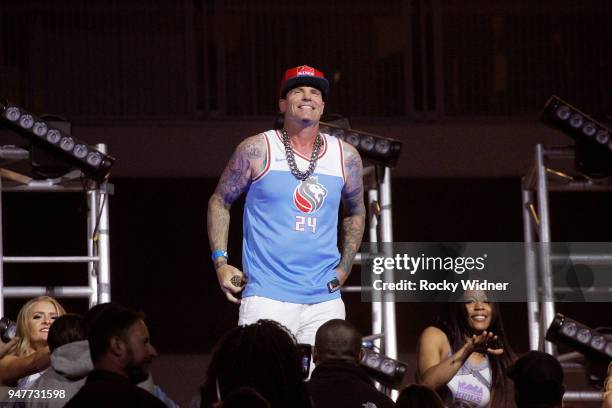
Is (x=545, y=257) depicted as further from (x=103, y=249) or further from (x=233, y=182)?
(x=103, y=249)

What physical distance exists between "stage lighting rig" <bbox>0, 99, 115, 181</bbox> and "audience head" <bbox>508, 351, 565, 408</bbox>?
2936 mm

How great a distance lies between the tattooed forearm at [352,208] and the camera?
513cm

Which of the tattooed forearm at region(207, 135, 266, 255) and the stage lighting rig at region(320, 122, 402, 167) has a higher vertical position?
the stage lighting rig at region(320, 122, 402, 167)

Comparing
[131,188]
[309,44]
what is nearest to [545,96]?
[309,44]

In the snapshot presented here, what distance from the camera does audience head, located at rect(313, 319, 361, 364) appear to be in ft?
13.8

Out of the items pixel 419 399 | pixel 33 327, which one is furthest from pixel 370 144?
pixel 419 399

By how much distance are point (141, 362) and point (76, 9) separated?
21.5 ft

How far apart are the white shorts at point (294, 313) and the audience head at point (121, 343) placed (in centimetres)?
130

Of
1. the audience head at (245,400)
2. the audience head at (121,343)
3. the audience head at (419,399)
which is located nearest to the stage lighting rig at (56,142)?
the audience head at (121,343)

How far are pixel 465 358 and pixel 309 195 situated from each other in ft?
3.48

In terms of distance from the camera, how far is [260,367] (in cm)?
321

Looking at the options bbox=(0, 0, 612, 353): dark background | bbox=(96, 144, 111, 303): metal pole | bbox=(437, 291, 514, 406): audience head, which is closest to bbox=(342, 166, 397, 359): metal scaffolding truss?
bbox=(437, 291, 514, 406): audience head

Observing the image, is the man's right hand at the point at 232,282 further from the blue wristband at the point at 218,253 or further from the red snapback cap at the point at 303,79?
the red snapback cap at the point at 303,79

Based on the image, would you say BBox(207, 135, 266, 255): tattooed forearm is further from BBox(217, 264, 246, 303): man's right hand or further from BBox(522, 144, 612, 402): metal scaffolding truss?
BBox(522, 144, 612, 402): metal scaffolding truss
